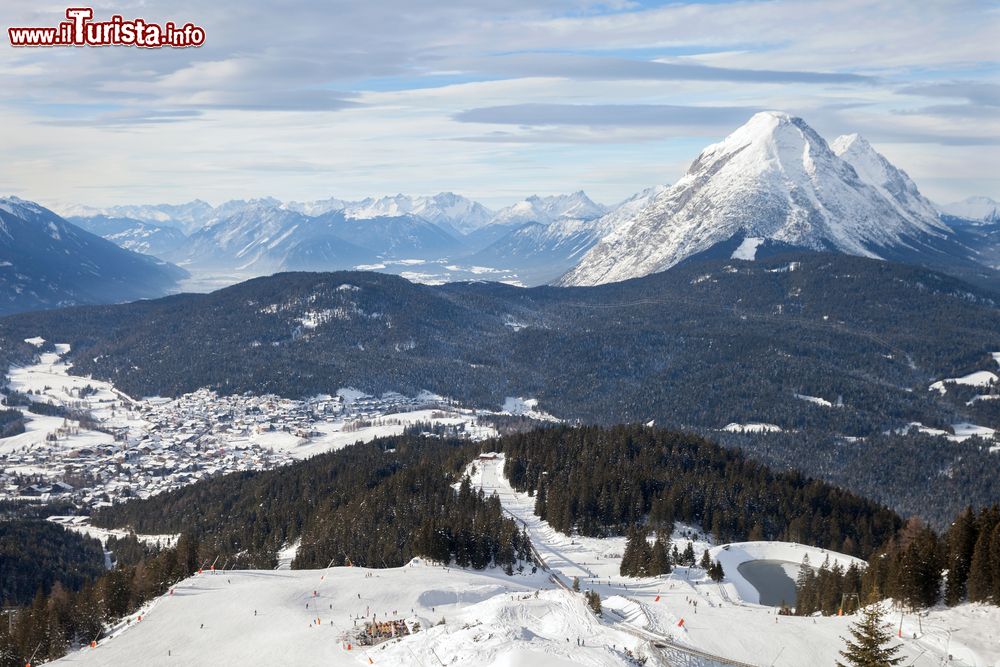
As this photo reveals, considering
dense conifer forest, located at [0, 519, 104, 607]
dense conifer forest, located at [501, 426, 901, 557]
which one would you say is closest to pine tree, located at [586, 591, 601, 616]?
dense conifer forest, located at [501, 426, 901, 557]

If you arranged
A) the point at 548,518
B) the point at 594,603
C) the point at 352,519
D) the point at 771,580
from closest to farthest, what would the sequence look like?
the point at 594,603 → the point at 771,580 → the point at 352,519 → the point at 548,518

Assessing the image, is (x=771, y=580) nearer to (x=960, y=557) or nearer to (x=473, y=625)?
(x=960, y=557)

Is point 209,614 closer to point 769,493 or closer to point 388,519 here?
point 388,519

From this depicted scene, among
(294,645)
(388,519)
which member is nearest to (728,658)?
(294,645)

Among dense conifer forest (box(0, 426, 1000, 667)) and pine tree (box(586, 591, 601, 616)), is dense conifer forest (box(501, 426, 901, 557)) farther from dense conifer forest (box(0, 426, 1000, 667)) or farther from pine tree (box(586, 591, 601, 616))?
pine tree (box(586, 591, 601, 616))

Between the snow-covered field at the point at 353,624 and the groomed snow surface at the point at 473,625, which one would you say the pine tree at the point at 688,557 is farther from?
the snow-covered field at the point at 353,624

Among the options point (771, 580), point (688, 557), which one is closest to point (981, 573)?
point (771, 580)
